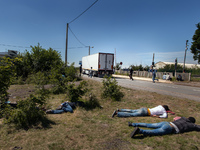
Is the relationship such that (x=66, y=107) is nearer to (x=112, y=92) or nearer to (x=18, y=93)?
(x=112, y=92)

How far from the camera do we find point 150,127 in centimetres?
381

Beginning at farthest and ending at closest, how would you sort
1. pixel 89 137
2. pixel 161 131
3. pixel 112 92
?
pixel 112 92
pixel 161 131
pixel 89 137

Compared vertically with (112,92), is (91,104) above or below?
below

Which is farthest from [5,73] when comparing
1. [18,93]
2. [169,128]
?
[18,93]

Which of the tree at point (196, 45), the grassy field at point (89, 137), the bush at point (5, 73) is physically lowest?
the grassy field at point (89, 137)

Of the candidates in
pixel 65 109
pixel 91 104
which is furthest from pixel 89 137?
pixel 91 104

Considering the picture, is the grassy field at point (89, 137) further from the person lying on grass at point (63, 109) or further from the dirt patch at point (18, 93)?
the dirt patch at point (18, 93)

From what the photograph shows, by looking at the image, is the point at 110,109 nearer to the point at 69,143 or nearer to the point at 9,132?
the point at 69,143

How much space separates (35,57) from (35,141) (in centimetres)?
1423

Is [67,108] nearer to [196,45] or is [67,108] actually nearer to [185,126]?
[185,126]

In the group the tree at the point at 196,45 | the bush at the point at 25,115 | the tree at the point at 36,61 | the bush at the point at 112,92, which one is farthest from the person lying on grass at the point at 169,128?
the tree at the point at 196,45

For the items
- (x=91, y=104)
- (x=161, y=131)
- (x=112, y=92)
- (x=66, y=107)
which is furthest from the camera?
(x=112, y=92)

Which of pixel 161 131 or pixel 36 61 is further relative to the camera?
pixel 36 61

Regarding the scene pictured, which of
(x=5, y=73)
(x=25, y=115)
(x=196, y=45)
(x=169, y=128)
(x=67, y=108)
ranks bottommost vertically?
(x=67, y=108)
